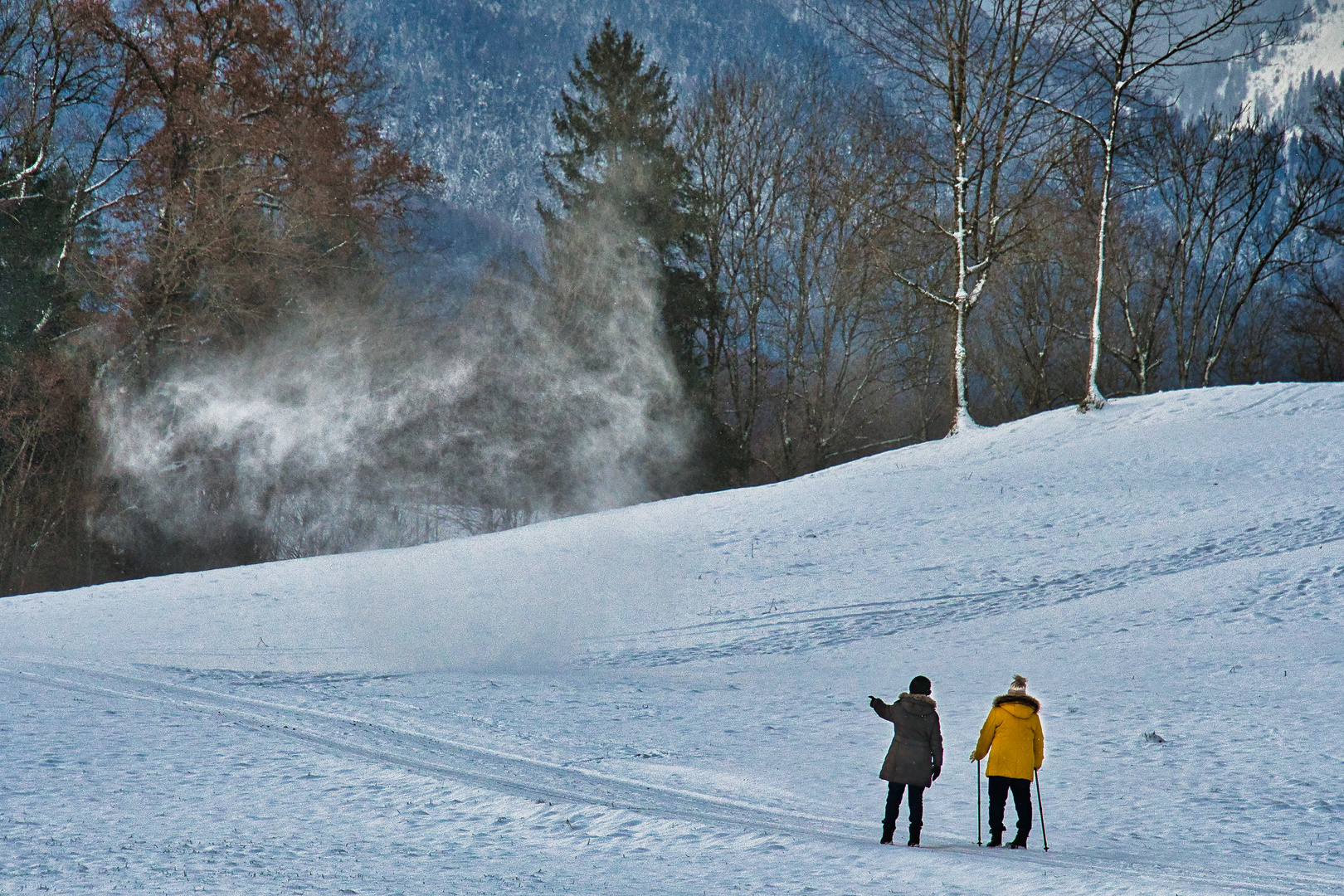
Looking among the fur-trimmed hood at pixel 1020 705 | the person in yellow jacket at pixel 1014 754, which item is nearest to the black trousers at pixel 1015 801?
the person in yellow jacket at pixel 1014 754

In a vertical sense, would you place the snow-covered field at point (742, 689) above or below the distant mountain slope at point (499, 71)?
below

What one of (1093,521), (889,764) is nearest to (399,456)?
(1093,521)

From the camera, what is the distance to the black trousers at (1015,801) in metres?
6.11

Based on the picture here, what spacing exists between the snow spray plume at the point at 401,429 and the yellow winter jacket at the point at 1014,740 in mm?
23955

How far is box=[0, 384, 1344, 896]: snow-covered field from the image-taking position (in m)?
5.48

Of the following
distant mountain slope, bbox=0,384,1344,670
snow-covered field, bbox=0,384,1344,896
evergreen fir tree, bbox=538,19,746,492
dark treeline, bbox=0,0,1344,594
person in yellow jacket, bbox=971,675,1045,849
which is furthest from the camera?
evergreen fir tree, bbox=538,19,746,492

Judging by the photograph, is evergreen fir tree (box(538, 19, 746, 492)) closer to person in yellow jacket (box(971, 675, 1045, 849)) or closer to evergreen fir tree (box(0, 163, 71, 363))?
evergreen fir tree (box(0, 163, 71, 363))

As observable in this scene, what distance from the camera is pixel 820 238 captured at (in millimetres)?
34312

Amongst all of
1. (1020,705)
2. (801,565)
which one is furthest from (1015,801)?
(801,565)

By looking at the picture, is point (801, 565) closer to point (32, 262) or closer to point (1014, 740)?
point (1014, 740)

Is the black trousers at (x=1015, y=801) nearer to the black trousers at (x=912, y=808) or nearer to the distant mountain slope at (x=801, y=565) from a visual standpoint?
the black trousers at (x=912, y=808)

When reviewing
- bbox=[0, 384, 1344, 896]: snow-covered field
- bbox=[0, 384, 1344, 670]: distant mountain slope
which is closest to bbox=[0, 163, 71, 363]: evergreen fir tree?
bbox=[0, 384, 1344, 896]: snow-covered field

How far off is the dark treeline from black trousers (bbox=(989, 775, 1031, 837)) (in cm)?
1653

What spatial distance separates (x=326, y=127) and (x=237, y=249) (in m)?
6.64
